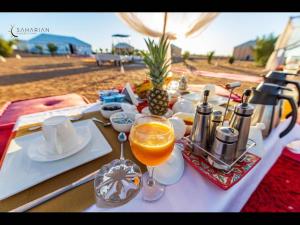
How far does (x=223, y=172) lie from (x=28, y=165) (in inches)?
23.1

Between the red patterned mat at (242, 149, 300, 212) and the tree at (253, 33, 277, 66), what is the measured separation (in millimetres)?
8398

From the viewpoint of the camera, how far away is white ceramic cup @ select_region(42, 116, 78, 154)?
0.45 meters

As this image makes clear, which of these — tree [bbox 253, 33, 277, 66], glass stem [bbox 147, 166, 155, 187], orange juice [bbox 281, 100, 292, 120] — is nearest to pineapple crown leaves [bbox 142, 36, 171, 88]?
glass stem [bbox 147, 166, 155, 187]

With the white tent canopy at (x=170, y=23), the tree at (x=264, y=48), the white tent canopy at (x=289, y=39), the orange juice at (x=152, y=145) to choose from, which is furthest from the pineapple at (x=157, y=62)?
the tree at (x=264, y=48)

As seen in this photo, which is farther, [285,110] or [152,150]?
[285,110]

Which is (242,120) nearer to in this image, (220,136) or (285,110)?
(220,136)

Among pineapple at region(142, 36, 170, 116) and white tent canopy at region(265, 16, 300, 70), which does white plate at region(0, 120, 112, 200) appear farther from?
white tent canopy at region(265, 16, 300, 70)

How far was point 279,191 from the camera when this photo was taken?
72 centimetres

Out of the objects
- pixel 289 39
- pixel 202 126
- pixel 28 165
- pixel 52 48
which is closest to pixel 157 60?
pixel 202 126

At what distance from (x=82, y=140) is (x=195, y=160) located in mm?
409
